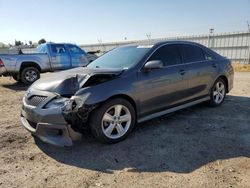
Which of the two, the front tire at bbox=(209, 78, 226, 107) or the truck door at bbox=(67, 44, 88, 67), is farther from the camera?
the truck door at bbox=(67, 44, 88, 67)

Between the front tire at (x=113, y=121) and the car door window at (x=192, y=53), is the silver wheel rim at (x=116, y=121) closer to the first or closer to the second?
the front tire at (x=113, y=121)

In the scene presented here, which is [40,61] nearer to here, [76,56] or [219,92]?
[76,56]

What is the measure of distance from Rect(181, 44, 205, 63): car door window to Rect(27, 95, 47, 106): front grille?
3.10 meters

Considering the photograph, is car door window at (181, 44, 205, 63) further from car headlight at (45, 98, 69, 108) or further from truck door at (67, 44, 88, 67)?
truck door at (67, 44, 88, 67)

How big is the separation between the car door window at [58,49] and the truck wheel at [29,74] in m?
1.43

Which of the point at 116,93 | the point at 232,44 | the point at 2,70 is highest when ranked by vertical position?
the point at 232,44

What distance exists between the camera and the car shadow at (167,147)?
3.79 meters

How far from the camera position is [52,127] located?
13.3 ft

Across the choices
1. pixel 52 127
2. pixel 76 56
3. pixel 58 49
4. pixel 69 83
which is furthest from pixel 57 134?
pixel 76 56

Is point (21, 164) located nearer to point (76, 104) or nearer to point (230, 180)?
point (76, 104)

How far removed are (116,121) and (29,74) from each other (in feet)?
27.1

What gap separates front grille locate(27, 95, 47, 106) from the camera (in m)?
4.29

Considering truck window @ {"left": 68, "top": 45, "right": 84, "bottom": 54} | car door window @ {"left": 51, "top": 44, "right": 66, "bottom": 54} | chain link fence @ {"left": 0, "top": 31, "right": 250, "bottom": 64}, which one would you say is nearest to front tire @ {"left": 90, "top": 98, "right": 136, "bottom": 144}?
car door window @ {"left": 51, "top": 44, "right": 66, "bottom": 54}

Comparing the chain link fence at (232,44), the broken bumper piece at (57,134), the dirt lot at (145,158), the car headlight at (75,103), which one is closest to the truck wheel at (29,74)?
the chain link fence at (232,44)
